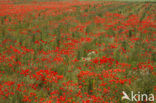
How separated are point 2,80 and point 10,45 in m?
3.68

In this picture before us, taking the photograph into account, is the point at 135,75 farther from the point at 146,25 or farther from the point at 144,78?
the point at 146,25

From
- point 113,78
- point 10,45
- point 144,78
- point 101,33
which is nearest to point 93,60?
Result: point 113,78

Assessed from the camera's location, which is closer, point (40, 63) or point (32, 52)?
point (40, 63)

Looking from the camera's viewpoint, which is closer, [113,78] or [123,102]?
[123,102]

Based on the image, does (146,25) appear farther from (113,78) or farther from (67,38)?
(113,78)

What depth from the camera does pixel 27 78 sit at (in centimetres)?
587

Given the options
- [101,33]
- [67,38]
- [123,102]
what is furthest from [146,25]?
[123,102]

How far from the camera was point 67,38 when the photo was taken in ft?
34.3

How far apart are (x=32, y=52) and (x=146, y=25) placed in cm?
903

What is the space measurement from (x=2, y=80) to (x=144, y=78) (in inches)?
164

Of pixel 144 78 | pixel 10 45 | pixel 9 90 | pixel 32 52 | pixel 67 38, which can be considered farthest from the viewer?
pixel 67 38

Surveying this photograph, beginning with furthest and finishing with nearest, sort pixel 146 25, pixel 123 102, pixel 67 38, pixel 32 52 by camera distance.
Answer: pixel 146 25 < pixel 67 38 < pixel 32 52 < pixel 123 102

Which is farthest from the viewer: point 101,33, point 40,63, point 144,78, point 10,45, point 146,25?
point 146,25

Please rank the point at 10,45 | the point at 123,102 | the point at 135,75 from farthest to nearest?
the point at 10,45
the point at 135,75
the point at 123,102
